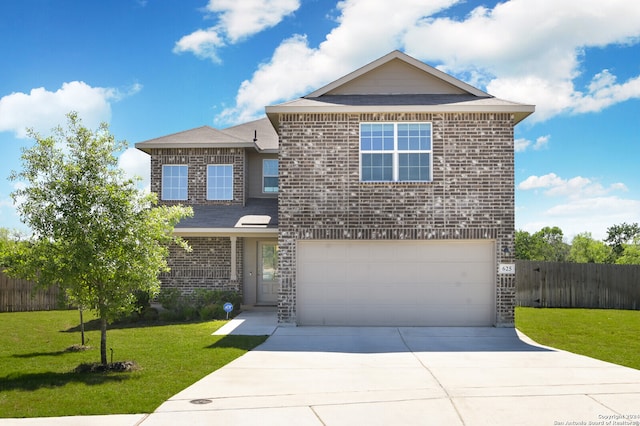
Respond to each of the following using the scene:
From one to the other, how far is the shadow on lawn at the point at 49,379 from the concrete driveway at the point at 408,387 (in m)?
1.64

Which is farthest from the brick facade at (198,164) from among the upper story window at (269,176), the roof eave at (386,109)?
the roof eave at (386,109)

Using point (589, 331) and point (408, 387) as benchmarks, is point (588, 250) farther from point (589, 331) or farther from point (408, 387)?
point (408, 387)

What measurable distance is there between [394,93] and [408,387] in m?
9.50

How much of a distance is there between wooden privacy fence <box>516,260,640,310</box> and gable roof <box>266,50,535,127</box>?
9.20 metres

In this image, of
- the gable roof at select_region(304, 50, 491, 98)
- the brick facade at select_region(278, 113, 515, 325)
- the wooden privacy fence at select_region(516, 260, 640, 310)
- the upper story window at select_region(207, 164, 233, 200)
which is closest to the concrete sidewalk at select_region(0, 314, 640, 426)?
the brick facade at select_region(278, 113, 515, 325)

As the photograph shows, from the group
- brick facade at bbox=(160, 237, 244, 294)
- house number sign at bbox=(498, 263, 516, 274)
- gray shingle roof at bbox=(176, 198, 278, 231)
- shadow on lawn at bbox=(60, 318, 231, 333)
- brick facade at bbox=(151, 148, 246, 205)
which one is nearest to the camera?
house number sign at bbox=(498, 263, 516, 274)

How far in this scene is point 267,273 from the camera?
20266 mm

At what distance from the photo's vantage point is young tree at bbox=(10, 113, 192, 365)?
1014 cm

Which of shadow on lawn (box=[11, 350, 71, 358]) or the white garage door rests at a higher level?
the white garage door

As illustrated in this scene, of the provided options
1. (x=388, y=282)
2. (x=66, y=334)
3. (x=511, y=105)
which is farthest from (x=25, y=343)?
(x=511, y=105)

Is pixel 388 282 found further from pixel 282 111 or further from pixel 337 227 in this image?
pixel 282 111

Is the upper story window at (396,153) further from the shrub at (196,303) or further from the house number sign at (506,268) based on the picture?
the shrub at (196,303)

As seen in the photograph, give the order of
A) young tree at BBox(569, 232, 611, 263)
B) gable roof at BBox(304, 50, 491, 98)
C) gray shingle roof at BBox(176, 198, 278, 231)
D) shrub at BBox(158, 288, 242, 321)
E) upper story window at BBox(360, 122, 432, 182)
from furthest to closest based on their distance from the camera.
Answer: young tree at BBox(569, 232, 611, 263) → gray shingle roof at BBox(176, 198, 278, 231) → shrub at BBox(158, 288, 242, 321) → gable roof at BBox(304, 50, 491, 98) → upper story window at BBox(360, 122, 432, 182)

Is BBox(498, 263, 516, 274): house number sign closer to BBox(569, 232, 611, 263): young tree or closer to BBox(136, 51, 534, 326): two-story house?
BBox(136, 51, 534, 326): two-story house
